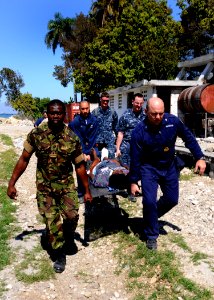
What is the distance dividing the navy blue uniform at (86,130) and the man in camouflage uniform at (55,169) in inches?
92.0

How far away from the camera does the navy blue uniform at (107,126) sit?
7.36 meters

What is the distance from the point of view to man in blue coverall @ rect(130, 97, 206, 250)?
4559 mm

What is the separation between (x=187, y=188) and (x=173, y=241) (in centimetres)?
331

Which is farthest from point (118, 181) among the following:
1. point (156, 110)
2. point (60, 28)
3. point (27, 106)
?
point (60, 28)

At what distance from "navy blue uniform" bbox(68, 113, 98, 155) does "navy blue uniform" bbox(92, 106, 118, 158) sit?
18.5 inches

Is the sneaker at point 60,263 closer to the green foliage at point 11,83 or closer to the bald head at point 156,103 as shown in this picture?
the bald head at point 156,103

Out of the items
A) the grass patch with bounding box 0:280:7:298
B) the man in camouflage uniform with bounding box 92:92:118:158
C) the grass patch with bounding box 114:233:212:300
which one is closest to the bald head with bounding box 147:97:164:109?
the grass patch with bounding box 114:233:212:300

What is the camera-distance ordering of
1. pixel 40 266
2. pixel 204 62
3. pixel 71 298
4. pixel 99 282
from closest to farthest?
1. pixel 71 298
2. pixel 99 282
3. pixel 40 266
4. pixel 204 62

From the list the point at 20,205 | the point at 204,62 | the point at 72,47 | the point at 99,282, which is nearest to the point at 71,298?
the point at 99,282

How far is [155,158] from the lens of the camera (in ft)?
15.5

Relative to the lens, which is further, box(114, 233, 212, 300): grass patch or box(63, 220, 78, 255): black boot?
box(63, 220, 78, 255): black boot

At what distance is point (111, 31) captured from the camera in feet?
112

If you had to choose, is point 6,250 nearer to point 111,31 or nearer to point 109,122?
point 109,122

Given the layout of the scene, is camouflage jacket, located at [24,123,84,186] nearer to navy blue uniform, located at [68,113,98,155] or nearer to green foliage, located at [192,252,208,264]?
green foliage, located at [192,252,208,264]
